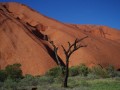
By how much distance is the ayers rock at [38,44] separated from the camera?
188 ft

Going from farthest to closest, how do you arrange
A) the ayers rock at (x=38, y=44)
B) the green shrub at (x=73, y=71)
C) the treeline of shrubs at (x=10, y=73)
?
the ayers rock at (x=38, y=44)
the green shrub at (x=73, y=71)
the treeline of shrubs at (x=10, y=73)

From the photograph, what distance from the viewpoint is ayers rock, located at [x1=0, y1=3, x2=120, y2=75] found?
57.2 metres

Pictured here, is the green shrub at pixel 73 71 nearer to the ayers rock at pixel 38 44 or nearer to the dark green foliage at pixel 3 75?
the ayers rock at pixel 38 44

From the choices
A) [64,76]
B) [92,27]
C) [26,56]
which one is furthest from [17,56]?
[92,27]

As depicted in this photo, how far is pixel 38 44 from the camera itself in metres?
63.0

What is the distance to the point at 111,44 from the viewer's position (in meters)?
77.5

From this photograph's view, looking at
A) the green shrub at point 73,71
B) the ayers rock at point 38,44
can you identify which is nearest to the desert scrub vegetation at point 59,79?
the green shrub at point 73,71

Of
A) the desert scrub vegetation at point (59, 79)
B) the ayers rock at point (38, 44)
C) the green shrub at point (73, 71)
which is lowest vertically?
the desert scrub vegetation at point (59, 79)

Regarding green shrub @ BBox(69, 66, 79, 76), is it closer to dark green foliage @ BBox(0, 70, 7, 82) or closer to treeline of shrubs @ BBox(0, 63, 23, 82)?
treeline of shrubs @ BBox(0, 63, 23, 82)

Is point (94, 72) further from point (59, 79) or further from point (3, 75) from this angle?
point (3, 75)

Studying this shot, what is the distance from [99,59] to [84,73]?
1753 centimetres

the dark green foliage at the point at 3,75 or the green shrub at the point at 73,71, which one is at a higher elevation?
the green shrub at the point at 73,71

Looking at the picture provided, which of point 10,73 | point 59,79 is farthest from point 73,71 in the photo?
point 59,79

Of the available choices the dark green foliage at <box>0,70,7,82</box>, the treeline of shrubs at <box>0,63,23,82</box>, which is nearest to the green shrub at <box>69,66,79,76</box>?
the treeline of shrubs at <box>0,63,23,82</box>
